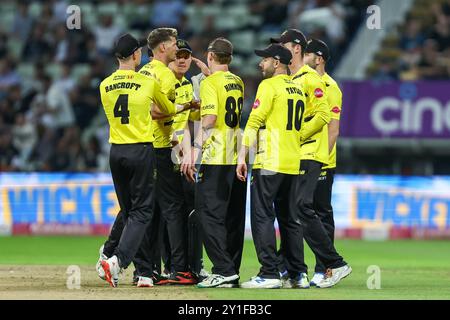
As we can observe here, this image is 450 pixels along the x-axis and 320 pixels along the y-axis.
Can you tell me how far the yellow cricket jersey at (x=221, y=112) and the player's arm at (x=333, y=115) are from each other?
1.41 m

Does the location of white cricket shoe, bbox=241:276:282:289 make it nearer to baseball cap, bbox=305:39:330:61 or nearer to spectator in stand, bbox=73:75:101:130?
baseball cap, bbox=305:39:330:61

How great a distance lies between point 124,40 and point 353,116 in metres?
10.0

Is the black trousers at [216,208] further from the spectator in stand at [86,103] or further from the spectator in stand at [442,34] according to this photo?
the spectator in stand at [442,34]

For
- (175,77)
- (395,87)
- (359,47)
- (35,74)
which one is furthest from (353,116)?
(175,77)

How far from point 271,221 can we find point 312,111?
1372 mm

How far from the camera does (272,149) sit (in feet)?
39.1

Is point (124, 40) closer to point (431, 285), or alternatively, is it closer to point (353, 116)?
point (431, 285)

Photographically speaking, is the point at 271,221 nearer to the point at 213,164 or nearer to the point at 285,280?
the point at 285,280

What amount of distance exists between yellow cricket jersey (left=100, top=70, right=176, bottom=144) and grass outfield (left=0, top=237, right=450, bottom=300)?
1606 millimetres

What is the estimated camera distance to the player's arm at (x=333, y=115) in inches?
512

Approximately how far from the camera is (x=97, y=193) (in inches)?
824

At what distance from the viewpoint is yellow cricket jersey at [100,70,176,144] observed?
38.6 ft

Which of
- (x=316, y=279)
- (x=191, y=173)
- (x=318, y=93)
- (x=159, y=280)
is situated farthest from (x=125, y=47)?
(x=316, y=279)

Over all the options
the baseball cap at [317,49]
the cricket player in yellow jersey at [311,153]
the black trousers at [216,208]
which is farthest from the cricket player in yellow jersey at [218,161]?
the baseball cap at [317,49]
